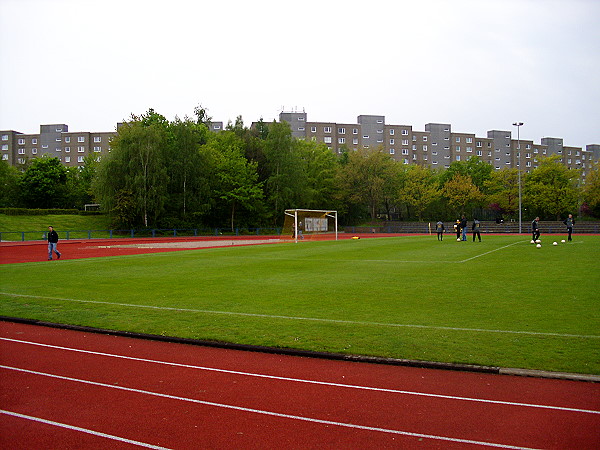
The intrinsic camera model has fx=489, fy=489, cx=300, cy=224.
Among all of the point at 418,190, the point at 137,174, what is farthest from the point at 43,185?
the point at 418,190

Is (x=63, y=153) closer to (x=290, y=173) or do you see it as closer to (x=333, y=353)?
(x=290, y=173)

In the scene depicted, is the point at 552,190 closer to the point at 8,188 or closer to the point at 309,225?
the point at 309,225

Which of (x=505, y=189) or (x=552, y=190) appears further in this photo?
(x=505, y=189)

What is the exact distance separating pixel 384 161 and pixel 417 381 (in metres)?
67.7

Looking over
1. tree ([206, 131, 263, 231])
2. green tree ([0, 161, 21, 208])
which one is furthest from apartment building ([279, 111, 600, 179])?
green tree ([0, 161, 21, 208])

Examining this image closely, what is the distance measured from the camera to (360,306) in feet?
36.5

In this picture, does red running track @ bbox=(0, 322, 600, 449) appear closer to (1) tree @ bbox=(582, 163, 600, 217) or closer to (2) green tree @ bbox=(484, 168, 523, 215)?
(2) green tree @ bbox=(484, 168, 523, 215)

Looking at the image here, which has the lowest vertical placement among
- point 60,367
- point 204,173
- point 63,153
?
point 60,367

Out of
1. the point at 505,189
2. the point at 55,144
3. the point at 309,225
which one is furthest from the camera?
the point at 55,144

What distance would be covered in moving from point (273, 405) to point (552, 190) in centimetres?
7257

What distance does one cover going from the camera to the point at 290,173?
67.3 meters

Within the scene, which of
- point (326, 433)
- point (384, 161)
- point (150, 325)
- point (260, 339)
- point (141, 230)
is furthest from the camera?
point (384, 161)

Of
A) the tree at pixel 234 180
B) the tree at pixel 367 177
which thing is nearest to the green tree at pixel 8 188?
the tree at pixel 234 180

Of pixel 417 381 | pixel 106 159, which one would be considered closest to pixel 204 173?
pixel 106 159
